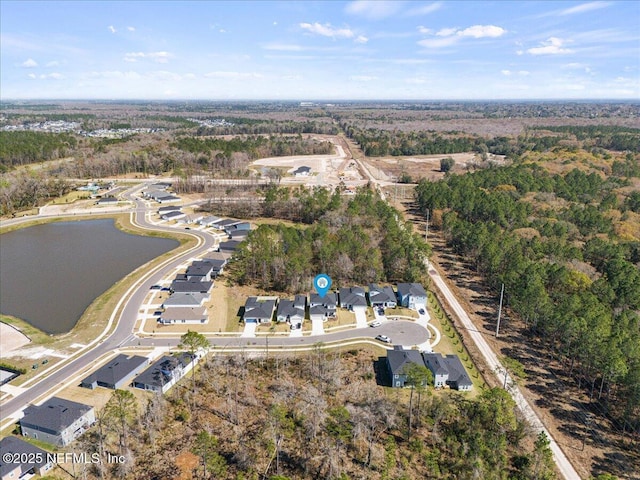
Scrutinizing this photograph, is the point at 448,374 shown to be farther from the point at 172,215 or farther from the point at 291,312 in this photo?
the point at 172,215

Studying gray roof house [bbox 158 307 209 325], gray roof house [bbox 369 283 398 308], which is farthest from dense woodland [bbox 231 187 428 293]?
gray roof house [bbox 158 307 209 325]

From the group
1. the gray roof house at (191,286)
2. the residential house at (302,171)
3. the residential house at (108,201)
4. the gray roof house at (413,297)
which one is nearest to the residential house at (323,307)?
the gray roof house at (413,297)

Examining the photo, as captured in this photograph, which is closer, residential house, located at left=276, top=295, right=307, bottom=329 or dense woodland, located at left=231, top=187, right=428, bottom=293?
residential house, located at left=276, top=295, right=307, bottom=329

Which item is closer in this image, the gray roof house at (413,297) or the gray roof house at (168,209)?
the gray roof house at (413,297)

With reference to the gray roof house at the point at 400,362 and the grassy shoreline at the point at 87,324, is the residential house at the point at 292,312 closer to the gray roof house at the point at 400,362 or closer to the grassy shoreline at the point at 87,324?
the gray roof house at the point at 400,362

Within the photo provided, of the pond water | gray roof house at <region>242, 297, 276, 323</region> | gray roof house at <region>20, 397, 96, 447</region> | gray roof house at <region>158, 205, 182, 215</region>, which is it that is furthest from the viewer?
gray roof house at <region>158, 205, 182, 215</region>

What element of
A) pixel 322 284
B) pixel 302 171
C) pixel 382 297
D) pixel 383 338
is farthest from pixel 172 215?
pixel 383 338

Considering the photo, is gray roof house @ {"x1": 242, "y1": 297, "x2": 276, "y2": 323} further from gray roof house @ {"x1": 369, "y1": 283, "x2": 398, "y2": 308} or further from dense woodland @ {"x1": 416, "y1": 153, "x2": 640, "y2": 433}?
dense woodland @ {"x1": 416, "y1": 153, "x2": 640, "y2": 433}
